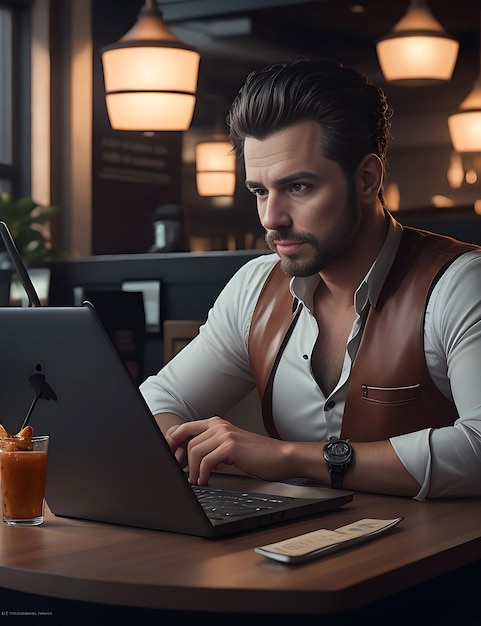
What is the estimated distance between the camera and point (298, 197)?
172 cm

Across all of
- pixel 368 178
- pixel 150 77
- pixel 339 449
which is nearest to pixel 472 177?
pixel 150 77

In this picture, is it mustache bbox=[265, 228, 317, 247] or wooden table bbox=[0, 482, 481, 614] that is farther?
mustache bbox=[265, 228, 317, 247]

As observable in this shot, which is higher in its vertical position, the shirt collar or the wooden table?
the shirt collar

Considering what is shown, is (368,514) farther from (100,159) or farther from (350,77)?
(100,159)

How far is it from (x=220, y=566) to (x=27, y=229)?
4.05m

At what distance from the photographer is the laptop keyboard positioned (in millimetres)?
1148

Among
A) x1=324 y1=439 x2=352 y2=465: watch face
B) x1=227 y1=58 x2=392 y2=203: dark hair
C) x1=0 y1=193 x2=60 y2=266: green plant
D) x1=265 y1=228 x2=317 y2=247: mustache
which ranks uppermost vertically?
x1=227 y1=58 x2=392 y2=203: dark hair

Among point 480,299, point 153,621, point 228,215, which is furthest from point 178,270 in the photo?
point 153,621

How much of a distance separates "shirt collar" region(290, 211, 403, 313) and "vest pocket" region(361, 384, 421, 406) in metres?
0.15

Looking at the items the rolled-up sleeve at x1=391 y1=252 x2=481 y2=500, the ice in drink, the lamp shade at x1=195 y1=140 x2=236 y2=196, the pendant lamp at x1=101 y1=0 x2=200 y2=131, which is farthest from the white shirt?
the lamp shade at x1=195 y1=140 x2=236 y2=196

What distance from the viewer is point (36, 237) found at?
15.7 feet

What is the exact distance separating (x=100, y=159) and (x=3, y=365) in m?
4.54

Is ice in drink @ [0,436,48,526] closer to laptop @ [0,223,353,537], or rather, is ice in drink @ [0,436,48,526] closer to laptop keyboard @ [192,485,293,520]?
laptop @ [0,223,353,537]

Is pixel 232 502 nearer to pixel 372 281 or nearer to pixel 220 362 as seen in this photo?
pixel 372 281
